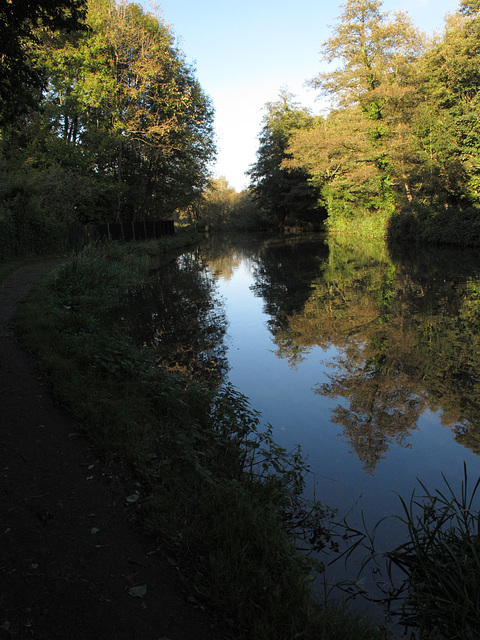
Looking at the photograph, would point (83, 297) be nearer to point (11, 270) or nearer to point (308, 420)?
point (11, 270)

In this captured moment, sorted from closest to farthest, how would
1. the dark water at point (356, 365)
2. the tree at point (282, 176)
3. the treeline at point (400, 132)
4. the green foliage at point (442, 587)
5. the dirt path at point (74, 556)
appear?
the dirt path at point (74, 556) < the green foliage at point (442, 587) < the dark water at point (356, 365) < the treeline at point (400, 132) < the tree at point (282, 176)

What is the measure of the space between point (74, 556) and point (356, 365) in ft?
18.1

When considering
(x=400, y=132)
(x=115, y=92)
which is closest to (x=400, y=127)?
(x=400, y=132)

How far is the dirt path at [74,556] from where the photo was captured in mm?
2316

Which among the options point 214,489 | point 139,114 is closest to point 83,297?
point 214,489

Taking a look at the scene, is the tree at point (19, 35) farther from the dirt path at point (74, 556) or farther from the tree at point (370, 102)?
the tree at point (370, 102)

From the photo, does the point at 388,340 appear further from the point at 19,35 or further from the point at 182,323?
the point at 19,35

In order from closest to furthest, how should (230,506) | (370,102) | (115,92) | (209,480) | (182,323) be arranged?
(230,506)
(209,480)
(182,323)
(115,92)
(370,102)

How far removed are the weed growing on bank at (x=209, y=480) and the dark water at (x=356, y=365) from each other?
0.48 m

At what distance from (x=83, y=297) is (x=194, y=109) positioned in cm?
2826

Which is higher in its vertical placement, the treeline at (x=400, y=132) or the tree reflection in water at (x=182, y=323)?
the treeline at (x=400, y=132)

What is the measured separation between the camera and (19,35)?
8523 mm

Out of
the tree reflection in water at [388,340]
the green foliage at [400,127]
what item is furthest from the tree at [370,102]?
the tree reflection in water at [388,340]

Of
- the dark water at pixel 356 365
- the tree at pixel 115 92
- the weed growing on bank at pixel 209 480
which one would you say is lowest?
the dark water at pixel 356 365
